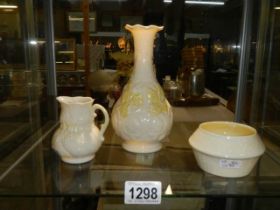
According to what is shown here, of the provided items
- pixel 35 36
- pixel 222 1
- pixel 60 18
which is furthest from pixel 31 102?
pixel 222 1

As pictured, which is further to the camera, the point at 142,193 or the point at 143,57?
the point at 143,57

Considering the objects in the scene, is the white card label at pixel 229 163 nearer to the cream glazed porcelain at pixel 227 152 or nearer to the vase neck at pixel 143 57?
the cream glazed porcelain at pixel 227 152

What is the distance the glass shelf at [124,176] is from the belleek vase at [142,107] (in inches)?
1.9

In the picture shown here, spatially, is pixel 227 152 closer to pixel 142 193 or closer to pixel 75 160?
pixel 142 193

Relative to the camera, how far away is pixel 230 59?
110 cm

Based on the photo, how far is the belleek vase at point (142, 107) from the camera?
593 mm

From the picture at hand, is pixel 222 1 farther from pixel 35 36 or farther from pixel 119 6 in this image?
pixel 35 36

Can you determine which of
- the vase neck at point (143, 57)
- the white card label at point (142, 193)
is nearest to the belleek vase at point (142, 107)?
the vase neck at point (143, 57)

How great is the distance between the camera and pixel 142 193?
491mm

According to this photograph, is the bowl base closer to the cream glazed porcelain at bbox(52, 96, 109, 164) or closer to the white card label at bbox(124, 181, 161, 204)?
the cream glazed porcelain at bbox(52, 96, 109, 164)

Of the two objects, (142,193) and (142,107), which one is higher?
(142,107)

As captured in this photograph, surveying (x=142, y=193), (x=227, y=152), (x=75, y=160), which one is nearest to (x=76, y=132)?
(x=75, y=160)

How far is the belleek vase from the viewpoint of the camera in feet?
1.95

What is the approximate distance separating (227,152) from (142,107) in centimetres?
20
